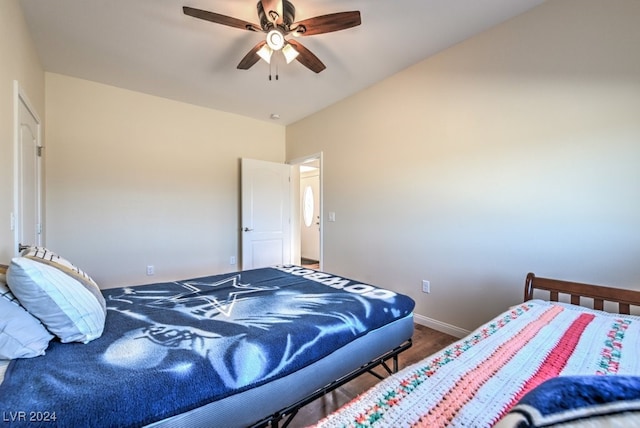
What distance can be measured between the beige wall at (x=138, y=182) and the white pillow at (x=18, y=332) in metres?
2.51

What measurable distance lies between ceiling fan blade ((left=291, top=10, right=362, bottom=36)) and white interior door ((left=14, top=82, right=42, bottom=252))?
1.95m

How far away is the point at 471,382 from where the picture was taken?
2.60ft

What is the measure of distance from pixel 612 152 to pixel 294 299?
219 centimetres

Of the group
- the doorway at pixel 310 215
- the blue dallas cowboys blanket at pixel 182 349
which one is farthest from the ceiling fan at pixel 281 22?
the doorway at pixel 310 215

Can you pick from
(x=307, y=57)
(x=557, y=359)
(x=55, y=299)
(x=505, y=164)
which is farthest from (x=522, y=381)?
(x=307, y=57)

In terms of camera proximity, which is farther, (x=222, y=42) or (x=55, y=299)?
(x=222, y=42)

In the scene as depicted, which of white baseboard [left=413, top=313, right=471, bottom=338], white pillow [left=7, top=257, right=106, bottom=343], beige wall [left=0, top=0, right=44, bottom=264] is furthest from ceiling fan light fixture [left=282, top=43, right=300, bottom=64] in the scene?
white baseboard [left=413, top=313, right=471, bottom=338]

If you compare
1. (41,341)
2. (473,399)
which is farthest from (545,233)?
(41,341)

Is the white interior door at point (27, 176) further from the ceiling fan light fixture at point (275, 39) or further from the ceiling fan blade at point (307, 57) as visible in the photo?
the ceiling fan blade at point (307, 57)

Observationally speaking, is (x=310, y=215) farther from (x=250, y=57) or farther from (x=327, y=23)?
(x=327, y=23)

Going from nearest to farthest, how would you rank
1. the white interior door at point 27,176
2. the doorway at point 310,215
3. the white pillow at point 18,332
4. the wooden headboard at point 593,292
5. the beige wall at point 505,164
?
1. the white pillow at point 18,332
2. the wooden headboard at point 593,292
3. the beige wall at point 505,164
4. the white interior door at point 27,176
5. the doorway at point 310,215

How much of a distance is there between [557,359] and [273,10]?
235cm

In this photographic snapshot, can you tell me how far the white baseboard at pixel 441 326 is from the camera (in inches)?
99.1

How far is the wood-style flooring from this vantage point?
5.17 feet
